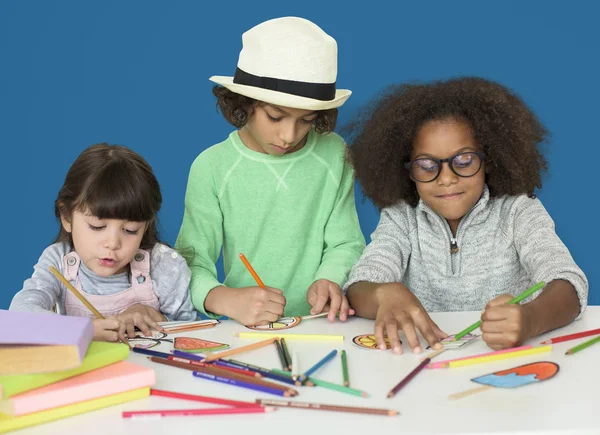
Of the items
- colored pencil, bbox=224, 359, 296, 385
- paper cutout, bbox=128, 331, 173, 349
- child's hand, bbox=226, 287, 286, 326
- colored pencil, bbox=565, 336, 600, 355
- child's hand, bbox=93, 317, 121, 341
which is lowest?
colored pencil, bbox=224, 359, 296, 385

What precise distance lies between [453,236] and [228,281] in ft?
1.63

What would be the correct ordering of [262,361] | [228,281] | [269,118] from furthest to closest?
[228,281], [269,118], [262,361]

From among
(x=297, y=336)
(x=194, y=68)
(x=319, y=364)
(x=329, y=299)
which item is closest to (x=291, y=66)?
(x=329, y=299)

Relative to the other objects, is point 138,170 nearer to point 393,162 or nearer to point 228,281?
point 228,281

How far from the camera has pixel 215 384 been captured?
0.97 meters

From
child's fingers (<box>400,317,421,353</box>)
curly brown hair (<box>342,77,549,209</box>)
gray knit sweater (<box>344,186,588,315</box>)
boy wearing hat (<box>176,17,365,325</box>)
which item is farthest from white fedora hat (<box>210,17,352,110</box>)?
child's fingers (<box>400,317,421,353</box>)

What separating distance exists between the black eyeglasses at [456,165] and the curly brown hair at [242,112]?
25 centimetres

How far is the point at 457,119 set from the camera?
5.01 feet

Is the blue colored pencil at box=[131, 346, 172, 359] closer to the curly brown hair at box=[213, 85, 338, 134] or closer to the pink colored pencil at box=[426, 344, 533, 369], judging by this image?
the pink colored pencil at box=[426, 344, 533, 369]

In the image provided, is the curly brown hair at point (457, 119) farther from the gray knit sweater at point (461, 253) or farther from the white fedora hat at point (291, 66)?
the white fedora hat at point (291, 66)

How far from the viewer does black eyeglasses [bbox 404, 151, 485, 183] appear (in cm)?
149

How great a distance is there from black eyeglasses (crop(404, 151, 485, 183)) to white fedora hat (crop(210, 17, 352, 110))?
0.22 m

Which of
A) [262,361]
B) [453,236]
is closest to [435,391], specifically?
[262,361]

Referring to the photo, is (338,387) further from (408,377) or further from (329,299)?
(329,299)
